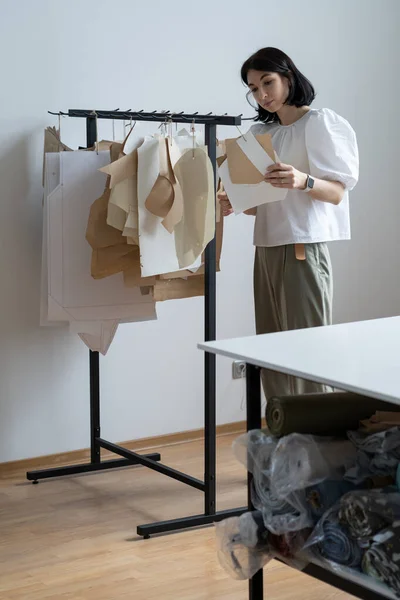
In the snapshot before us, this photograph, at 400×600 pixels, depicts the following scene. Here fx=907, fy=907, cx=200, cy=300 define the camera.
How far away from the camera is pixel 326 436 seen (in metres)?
1.90

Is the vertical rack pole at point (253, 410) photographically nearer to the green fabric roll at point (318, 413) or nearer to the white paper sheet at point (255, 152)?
the green fabric roll at point (318, 413)

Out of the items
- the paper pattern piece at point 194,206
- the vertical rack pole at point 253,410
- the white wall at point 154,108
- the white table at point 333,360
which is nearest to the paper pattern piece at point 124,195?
the paper pattern piece at point 194,206

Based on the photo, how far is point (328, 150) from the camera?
276cm

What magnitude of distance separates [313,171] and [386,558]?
143 cm

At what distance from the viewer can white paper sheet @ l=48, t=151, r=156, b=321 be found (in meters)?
3.06

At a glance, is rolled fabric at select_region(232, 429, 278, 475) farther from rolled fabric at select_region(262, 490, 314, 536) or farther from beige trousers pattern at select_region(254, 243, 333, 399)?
beige trousers pattern at select_region(254, 243, 333, 399)

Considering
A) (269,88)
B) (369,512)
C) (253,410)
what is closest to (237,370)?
(269,88)

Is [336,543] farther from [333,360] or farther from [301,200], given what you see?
[301,200]

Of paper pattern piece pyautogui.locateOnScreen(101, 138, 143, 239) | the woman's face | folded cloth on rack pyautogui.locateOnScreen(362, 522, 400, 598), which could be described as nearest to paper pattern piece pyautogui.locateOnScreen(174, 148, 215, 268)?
paper pattern piece pyautogui.locateOnScreen(101, 138, 143, 239)

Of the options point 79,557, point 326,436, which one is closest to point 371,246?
point 79,557

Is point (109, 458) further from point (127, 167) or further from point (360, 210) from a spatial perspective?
point (360, 210)

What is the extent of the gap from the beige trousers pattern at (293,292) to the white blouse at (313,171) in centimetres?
5

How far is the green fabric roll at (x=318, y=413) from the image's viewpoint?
1.86 meters

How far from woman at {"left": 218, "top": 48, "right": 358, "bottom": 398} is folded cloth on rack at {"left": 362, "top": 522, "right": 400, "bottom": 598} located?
112 cm
